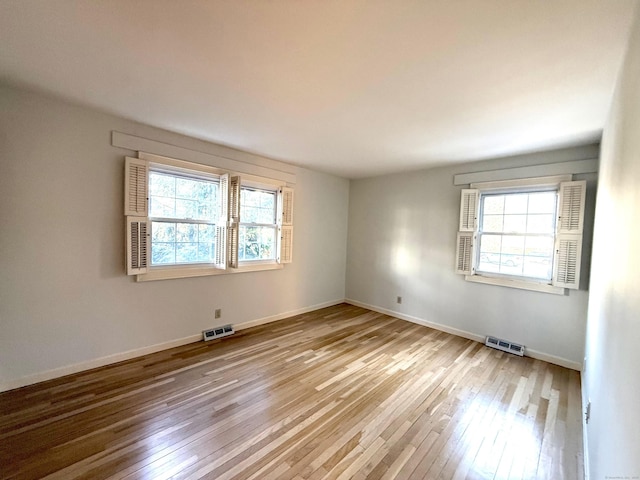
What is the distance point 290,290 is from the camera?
4.37m

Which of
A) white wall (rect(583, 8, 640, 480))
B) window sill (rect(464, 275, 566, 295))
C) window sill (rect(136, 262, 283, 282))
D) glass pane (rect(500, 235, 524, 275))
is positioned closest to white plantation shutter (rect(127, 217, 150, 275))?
window sill (rect(136, 262, 283, 282))

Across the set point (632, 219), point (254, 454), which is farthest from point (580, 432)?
point (254, 454)

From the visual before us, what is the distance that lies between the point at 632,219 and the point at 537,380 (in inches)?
94.8

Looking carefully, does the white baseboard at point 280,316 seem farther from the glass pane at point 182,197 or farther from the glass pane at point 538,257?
the glass pane at point 538,257

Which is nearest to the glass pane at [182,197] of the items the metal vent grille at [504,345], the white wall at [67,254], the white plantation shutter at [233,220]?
the white plantation shutter at [233,220]

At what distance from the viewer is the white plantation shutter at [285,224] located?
405 cm

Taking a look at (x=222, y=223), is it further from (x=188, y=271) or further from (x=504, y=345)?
(x=504, y=345)

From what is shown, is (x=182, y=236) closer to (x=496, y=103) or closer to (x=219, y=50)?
(x=219, y=50)

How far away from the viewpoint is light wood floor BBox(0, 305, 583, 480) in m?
1.61

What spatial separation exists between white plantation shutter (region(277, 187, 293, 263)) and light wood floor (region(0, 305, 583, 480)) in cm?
144

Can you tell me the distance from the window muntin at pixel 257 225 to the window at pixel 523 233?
2.76 m

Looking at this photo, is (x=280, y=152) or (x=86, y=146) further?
(x=280, y=152)

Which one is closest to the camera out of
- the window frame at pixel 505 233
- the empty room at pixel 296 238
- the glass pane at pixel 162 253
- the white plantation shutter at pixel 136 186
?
the empty room at pixel 296 238

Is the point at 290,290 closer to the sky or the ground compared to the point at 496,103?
closer to the ground
